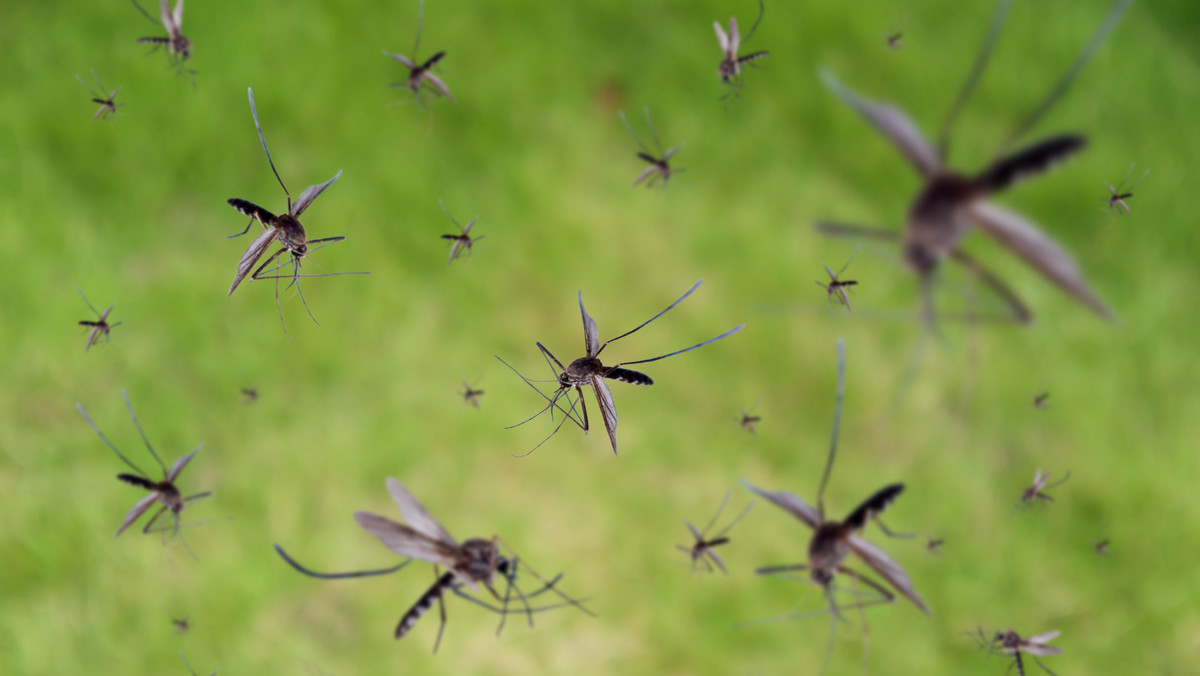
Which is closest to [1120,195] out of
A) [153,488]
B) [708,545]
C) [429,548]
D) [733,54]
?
[733,54]

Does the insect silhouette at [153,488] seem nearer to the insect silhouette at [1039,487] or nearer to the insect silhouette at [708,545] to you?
the insect silhouette at [708,545]

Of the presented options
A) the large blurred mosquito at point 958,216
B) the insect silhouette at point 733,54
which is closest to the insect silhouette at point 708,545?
the large blurred mosquito at point 958,216

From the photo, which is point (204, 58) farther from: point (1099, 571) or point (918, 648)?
point (1099, 571)

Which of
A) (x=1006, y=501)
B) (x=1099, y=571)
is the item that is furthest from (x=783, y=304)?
(x=1099, y=571)

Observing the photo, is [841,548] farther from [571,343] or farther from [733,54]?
[733,54]

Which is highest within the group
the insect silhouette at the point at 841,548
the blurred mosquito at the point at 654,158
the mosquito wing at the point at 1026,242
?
the blurred mosquito at the point at 654,158
